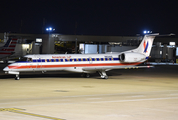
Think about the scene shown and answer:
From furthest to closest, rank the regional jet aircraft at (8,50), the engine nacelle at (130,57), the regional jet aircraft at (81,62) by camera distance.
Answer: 1. the regional jet aircraft at (8,50)
2. the engine nacelle at (130,57)
3. the regional jet aircraft at (81,62)

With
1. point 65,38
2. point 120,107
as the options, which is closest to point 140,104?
point 120,107

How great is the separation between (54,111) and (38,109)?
0.92 metres

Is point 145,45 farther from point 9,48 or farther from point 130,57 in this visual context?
point 9,48

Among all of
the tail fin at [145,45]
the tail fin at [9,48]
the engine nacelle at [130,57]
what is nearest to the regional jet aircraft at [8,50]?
the tail fin at [9,48]

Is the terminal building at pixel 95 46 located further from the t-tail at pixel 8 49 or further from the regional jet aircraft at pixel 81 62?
the regional jet aircraft at pixel 81 62

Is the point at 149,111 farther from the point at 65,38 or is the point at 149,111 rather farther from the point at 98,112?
the point at 65,38

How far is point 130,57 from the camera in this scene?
3189 cm

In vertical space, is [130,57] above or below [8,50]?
below

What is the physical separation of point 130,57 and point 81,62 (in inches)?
227

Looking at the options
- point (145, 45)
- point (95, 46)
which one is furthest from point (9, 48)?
point (145, 45)


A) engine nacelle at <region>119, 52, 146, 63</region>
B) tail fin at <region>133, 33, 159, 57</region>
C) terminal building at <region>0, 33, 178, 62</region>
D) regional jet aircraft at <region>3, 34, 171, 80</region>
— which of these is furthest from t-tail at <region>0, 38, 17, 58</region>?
engine nacelle at <region>119, 52, 146, 63</region>

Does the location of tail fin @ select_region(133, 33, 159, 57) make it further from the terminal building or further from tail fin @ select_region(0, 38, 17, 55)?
tail fin @ select_region(0, 38, 17, 55)

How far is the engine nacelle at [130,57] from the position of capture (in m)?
31.7

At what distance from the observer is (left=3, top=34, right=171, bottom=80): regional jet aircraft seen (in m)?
27.9
